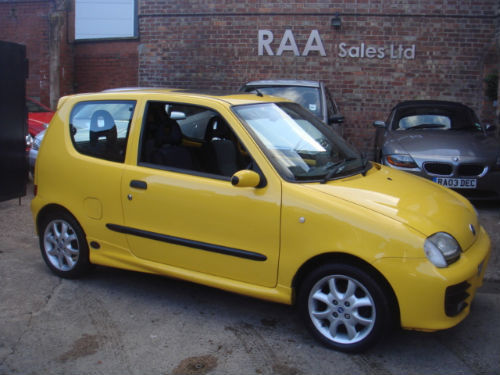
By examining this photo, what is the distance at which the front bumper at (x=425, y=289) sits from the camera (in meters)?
3.50

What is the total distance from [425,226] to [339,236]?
0.54 metres

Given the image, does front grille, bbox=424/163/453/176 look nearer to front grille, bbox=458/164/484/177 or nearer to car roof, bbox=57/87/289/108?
front grille, bbox=458/164/484/177

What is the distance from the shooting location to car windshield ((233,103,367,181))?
4.12 m

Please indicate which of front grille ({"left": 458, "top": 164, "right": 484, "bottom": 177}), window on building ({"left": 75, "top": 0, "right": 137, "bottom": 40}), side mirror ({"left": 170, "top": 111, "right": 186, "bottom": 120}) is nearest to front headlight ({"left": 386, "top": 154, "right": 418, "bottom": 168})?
front grille ({"left": 458, "top": 164, "right": 484, "bottom": 177})

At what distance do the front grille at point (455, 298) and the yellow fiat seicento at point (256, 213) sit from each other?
2 centimetres

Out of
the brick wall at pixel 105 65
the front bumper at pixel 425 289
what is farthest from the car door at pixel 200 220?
the brick wall at pixel 105 65

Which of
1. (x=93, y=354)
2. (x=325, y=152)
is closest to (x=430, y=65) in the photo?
(x=325, y=152)

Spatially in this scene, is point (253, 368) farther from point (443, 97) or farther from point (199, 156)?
point (443, 97)

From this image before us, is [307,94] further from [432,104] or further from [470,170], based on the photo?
[470,170]

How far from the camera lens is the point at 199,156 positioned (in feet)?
14.8

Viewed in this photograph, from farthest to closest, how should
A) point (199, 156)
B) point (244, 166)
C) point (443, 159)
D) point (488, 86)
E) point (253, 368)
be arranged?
point (488, 86)
point (443, 159)
point (199, 156)
point (244, 166)
point (253, 368)

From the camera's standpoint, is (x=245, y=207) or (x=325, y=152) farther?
(x=325, y=152)

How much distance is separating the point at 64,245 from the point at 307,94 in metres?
4.87

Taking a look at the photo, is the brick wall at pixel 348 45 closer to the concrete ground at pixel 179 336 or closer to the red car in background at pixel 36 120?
the red car in background at pixel 36 120
